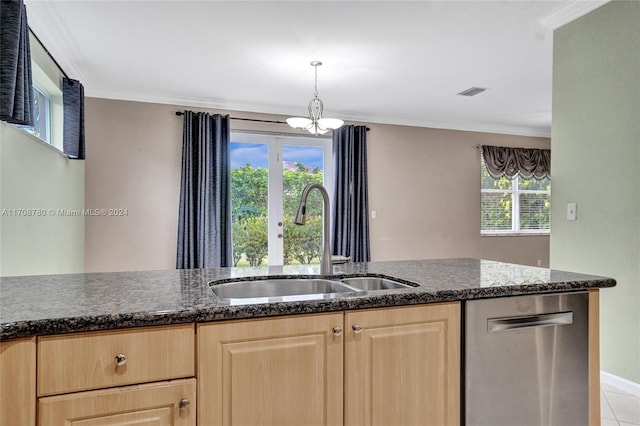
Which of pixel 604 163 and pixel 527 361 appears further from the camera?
pixel 604 163

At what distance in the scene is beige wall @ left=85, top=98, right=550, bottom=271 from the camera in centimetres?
472

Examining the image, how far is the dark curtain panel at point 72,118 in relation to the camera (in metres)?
3.51

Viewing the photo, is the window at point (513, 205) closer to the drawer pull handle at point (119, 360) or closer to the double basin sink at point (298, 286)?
the double basin sink at point (298, 286)

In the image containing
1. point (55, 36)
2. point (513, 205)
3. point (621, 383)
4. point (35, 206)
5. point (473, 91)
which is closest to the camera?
point (621, 383)

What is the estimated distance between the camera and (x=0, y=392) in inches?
38.8

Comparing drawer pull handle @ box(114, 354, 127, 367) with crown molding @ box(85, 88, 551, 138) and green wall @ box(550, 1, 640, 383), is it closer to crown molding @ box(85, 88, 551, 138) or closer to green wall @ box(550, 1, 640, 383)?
green wall @ box(550, 1, 640, 383)

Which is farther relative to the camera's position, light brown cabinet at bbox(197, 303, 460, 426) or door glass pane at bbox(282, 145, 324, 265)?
door glass pane at bbox(282, 145, 324, 265)

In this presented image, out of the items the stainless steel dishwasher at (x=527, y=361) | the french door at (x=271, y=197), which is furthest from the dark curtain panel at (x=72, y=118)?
the stainless steel dishwasher at (x=527, y=361)

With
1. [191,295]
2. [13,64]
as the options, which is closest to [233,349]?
[191,295]

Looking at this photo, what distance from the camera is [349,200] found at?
565cm

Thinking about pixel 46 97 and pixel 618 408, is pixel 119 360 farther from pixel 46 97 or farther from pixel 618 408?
pixel 46 97

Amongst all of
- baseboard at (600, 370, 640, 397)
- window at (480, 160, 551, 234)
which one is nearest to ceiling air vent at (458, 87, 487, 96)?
window at (480, 160, 551, 234)

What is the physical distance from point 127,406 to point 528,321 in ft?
4.45

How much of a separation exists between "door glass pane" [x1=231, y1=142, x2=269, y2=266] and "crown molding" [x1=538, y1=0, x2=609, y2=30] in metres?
3.44
